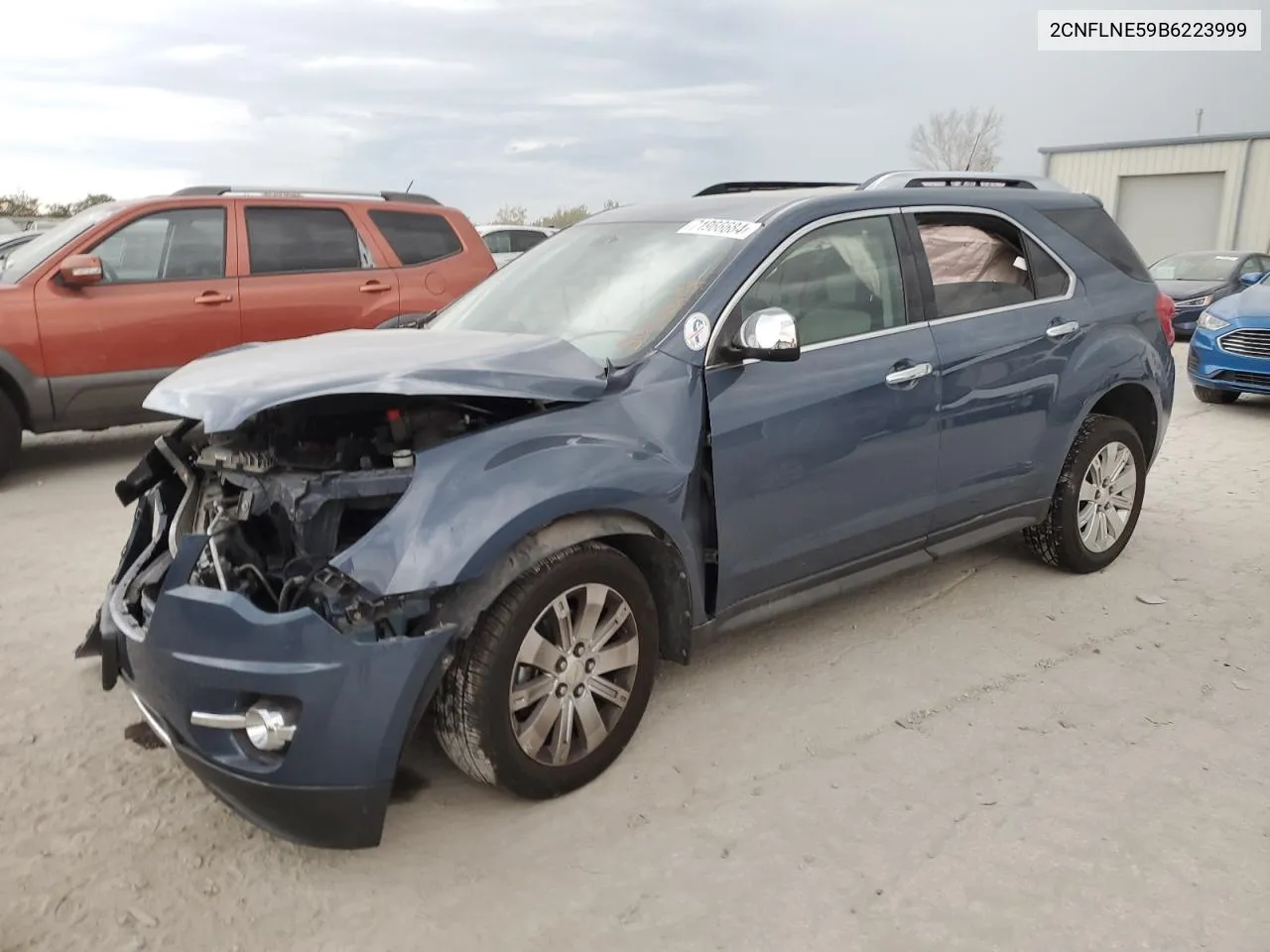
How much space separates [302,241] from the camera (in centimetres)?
770

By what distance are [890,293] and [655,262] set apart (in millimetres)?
935

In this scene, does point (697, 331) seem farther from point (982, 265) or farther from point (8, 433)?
point (8, 433)

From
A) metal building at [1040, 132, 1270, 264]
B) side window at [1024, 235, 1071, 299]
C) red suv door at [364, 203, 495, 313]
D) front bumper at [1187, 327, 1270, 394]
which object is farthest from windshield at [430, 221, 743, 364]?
metal building at [1040, 132, 1270, 264]

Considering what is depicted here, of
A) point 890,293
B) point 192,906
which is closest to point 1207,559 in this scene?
point 890,293

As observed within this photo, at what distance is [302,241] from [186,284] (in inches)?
37.4

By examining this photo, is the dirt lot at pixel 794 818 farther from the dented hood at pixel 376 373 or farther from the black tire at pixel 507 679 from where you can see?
the dented hood at pixel 376 373

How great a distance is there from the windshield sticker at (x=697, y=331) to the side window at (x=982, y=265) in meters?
1.19

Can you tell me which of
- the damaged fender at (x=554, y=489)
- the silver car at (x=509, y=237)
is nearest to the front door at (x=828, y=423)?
the damaged fender at (x=554, y=489)

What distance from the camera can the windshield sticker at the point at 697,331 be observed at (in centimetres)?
329

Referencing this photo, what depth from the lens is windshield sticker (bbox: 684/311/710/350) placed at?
3.29 meters

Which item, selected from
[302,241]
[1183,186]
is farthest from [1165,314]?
[1183,186]

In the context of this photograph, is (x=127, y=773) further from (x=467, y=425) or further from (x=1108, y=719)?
(x=1108, y=719)

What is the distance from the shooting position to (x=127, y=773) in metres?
3.17

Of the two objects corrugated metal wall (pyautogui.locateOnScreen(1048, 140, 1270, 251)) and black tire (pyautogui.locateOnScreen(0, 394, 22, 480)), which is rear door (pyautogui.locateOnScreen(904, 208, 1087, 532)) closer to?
black tire (pyautogui.locateOnScreen(0, 394, 22, 480))
